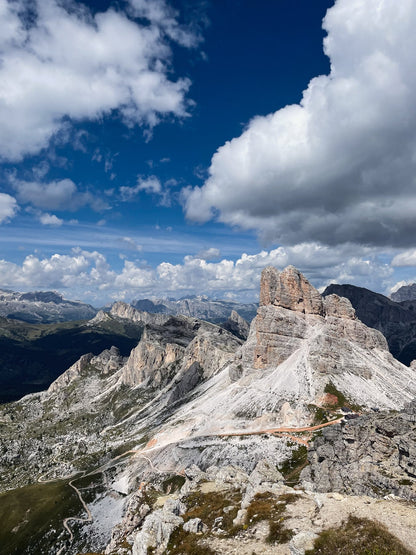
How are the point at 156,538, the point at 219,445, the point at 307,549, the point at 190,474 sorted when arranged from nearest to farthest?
the point at 307,549 → the point at 156,538 → the point at 190,474 → the point at 219,445

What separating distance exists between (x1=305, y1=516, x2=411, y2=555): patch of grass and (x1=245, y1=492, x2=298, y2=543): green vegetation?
5.71m

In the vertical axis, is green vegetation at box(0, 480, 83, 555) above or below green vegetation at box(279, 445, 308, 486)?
below

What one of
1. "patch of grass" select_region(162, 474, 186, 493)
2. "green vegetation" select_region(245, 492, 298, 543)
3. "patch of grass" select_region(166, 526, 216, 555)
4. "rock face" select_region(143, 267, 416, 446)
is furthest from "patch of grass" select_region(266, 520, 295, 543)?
"rock face" select_region(143, 267, 416, 446)

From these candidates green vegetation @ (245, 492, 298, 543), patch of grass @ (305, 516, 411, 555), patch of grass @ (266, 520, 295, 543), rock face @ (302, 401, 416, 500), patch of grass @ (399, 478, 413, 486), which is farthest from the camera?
patch of grass @ (399, 478, 413, 486)

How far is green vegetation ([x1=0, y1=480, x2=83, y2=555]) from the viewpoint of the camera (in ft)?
441

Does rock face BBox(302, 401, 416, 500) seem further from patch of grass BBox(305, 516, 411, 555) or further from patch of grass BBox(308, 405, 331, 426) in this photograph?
patch of grass BBox(308, 405, 331, 426)

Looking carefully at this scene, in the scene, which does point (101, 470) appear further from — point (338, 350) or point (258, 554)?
point (258, 554)

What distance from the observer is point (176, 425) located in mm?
193125

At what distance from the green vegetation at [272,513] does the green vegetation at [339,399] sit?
114685 millimetres

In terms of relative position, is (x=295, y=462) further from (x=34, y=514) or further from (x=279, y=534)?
(x=34, y=514)

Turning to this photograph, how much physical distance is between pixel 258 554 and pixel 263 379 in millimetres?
165685

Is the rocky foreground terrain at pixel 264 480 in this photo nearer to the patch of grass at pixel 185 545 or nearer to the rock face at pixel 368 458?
the patch of grass at pixel 185 545

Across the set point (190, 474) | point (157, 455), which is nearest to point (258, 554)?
point (190, 474)

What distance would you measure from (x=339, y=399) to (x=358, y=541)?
13555cm
